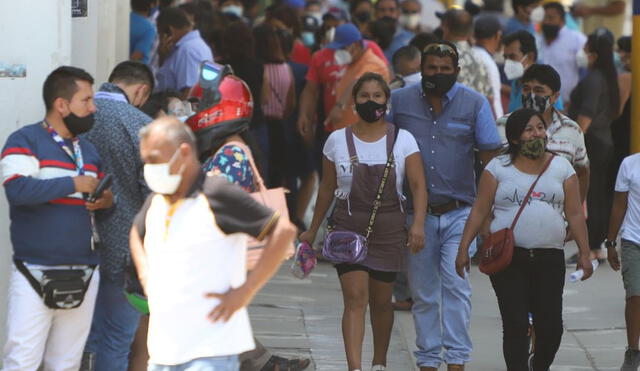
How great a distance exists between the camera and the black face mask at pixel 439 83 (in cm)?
846

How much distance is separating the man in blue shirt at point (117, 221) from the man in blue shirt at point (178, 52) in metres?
4.22

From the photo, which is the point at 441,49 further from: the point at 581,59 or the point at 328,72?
the point at 581,59

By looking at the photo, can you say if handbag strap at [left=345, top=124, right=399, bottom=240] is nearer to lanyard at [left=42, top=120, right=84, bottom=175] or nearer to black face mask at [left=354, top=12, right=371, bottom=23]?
lanyard at [left=42, top=120, right=84, bottom=175]

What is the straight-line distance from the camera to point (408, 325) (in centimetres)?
1027

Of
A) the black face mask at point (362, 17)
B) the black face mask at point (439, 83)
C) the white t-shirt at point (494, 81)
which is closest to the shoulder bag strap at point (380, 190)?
the black face mask at point (439, 83)

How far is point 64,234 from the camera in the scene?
6.63m

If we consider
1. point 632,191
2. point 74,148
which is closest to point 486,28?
point 632,191

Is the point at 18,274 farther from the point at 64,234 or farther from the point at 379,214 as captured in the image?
the point at 379,214

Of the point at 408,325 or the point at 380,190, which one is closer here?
the point at 380,190

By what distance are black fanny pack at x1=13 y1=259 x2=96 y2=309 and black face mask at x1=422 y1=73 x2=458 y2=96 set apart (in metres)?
2.68

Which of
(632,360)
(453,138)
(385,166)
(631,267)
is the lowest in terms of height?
→ (632,360)

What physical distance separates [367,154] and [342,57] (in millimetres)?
4438

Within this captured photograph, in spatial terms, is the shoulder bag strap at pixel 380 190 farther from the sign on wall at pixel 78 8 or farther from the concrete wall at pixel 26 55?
the sign on wall at pixel 78 8

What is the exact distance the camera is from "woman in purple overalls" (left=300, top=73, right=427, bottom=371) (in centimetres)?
809
